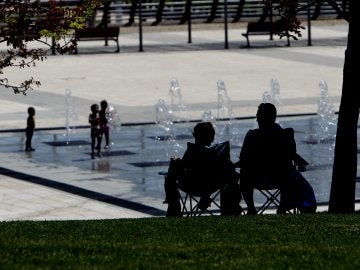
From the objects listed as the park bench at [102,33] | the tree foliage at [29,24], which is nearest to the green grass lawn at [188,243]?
the tree foliage at [29,24]

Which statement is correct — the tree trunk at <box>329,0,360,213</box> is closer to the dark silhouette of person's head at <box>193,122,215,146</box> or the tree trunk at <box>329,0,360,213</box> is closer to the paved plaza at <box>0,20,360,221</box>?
the dark silhouette of person's head at <box>193,122,215,146</box>

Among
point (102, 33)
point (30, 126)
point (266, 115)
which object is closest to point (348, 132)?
point (266, 115)

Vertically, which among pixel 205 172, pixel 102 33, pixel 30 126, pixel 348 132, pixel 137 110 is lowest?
pixel 137 110

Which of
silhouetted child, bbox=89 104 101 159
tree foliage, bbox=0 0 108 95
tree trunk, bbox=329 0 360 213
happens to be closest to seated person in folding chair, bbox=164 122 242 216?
tree trunk, bbox=329 0 360 213

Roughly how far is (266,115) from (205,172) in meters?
0.92

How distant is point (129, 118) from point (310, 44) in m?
16.3

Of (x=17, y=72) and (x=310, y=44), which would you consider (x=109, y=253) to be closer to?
(x=17, y=72)

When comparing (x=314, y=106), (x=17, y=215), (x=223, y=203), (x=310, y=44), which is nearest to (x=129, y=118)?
(x=314, y=106)

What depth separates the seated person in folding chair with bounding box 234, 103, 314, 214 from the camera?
15461 millimetres

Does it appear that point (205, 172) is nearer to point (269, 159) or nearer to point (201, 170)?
point (201, 170)

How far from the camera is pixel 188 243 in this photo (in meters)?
11.9

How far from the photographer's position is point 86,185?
20312mm

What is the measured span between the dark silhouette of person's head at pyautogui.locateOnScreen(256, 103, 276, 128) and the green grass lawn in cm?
126

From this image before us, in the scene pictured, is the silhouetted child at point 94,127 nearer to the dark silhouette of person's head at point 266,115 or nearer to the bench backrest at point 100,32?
the dark silhouette of person's head at point 266,115
